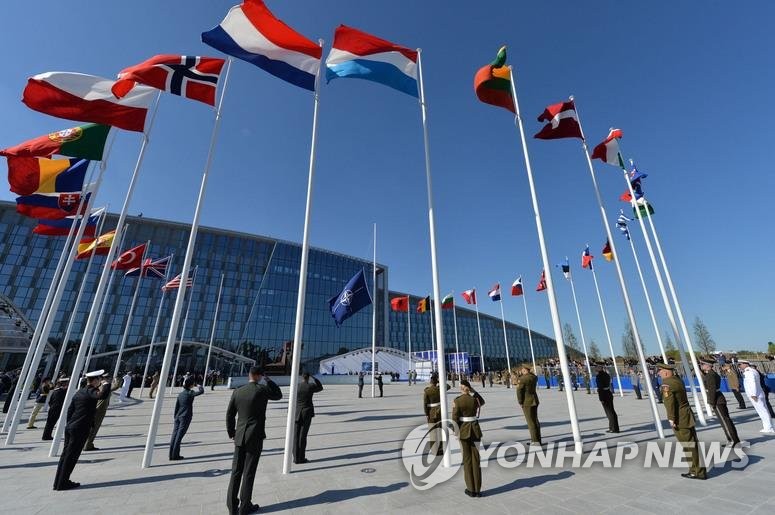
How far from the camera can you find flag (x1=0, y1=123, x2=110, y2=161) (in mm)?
9328

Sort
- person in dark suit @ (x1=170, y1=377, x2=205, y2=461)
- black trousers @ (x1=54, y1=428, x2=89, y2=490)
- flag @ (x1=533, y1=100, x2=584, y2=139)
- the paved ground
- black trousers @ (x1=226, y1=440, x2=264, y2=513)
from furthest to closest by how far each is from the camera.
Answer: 1. flag @ (x1=533, y1=100, x2=584, y2=139)
2. person in dark suit @ (x1=170, y1=377, x2=205, y2=461)
3. black trousers @ (x1=54, y1=428, x2=89, y2=490)
4. the paved ground
5. black trousers @ (x1=226, y1=440, x2=264, y2=513)

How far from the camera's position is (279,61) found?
331 inches

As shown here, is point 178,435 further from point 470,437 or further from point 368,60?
point 368,60

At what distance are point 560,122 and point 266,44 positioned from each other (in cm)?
869

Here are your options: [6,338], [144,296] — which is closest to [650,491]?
[6,338]

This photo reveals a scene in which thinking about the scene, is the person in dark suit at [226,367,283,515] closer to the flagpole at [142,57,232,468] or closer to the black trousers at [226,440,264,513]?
the black trousers at [226,440,264,513]

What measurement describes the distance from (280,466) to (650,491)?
21.9 ft

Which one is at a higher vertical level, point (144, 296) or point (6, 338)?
point (144, 296)

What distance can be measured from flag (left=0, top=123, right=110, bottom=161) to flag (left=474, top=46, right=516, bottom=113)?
37.1 feet

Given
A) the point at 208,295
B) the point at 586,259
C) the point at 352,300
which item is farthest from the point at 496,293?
the point at 208,295

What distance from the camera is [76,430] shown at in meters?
5.98

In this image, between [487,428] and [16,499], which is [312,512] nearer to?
[16,499]

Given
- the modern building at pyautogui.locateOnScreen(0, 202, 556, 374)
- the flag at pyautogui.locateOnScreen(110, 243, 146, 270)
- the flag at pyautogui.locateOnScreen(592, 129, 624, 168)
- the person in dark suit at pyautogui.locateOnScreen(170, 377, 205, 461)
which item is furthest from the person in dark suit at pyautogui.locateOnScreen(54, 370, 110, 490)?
the modern building at pyautogui.locateOnScreen(0, 202, 556, 374)

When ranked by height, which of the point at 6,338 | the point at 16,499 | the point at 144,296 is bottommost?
the point at 16,499
